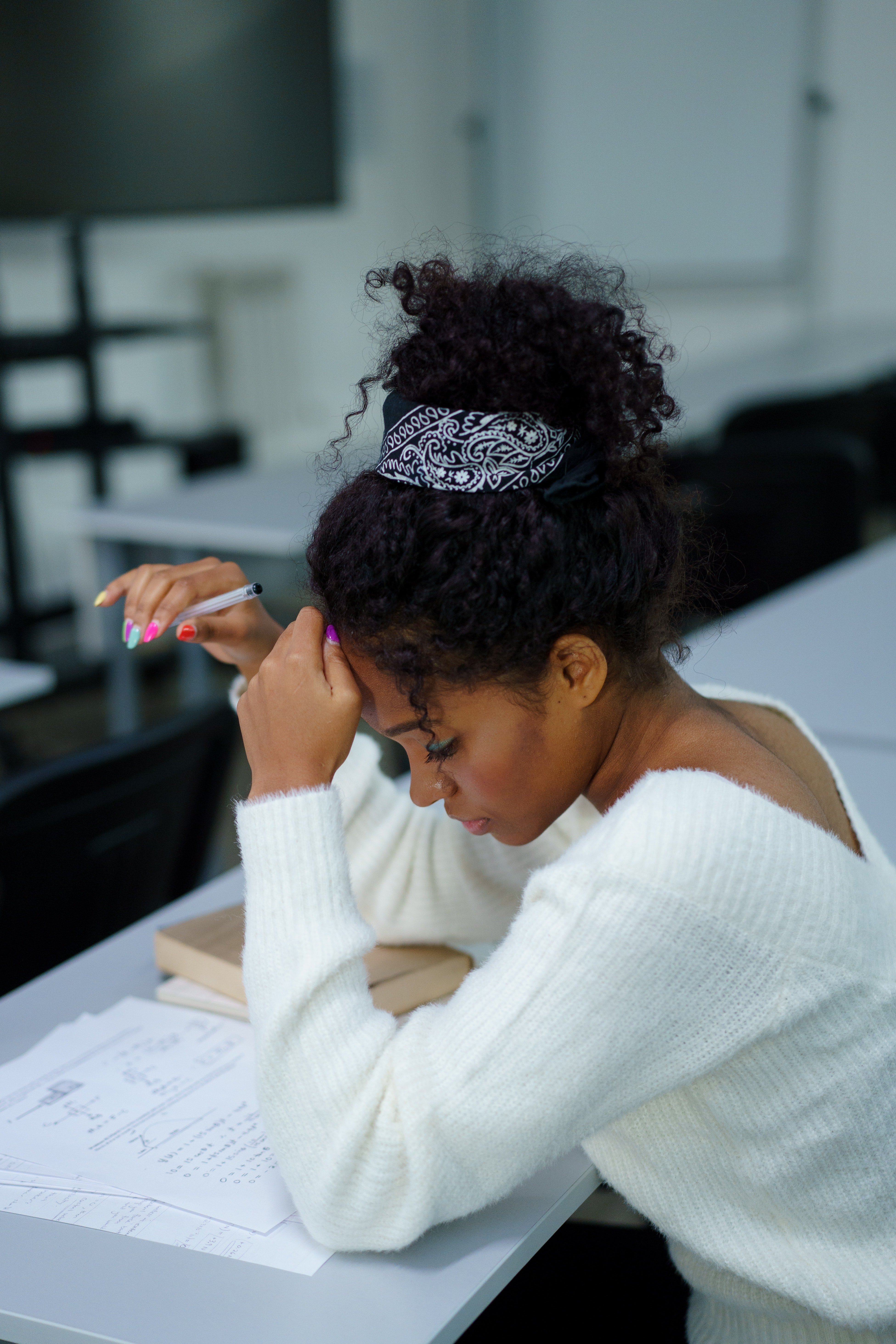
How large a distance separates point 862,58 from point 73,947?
19.5 ft

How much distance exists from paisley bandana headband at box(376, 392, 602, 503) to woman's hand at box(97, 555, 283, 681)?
33 centimetres

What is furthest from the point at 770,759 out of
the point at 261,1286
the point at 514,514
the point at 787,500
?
the point at 787,500

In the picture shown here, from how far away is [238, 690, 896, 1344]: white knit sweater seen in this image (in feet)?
2.44

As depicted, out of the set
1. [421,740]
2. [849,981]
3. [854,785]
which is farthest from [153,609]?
[854,785]

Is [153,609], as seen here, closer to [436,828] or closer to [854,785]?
[436,828]

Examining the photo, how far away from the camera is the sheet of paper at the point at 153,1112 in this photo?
2.76 feet

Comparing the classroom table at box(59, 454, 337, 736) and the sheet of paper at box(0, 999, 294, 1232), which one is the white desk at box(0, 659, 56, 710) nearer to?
the classroom table at box(59, 454, 337, 736)

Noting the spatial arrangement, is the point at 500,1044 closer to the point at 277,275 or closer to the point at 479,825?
the point at 479,825

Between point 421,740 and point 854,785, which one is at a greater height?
point 421,740

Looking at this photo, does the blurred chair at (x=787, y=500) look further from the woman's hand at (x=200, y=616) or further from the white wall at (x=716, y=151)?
the white wall at (x=716, y=151)

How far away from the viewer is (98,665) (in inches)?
151

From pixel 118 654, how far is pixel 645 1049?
8.24 feet

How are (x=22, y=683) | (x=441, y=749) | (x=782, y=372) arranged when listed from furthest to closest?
(x=782, y=372) < (x=22, y=683) < (x=441, y=749)

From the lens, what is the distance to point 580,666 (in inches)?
32.9
